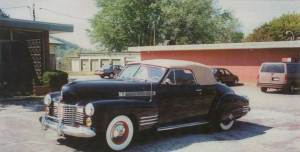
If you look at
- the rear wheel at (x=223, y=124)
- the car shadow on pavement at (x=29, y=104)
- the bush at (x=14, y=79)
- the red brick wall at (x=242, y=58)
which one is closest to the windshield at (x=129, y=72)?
the rear wheel at (x=223, y=124)

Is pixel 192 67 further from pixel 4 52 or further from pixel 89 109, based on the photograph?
pixel 4 52

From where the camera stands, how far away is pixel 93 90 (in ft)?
16.7

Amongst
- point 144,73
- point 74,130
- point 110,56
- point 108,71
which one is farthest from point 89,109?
point 110,56

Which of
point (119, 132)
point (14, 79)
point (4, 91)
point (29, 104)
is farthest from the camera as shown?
point (14, 79)

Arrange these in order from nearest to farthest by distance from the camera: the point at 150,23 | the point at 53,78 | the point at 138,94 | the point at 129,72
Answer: the point at 138,94 → the point at 129,72 → the point at 53,78 → the point at 150,23

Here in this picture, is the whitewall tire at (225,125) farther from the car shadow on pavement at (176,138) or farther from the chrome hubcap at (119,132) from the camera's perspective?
the chrome hubcap at (119,132)

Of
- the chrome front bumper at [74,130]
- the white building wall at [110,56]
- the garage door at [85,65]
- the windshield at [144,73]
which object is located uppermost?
the white building wall at [110,56]

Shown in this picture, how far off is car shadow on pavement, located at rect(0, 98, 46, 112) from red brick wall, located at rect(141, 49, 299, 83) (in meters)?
11.1

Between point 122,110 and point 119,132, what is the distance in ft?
1.45

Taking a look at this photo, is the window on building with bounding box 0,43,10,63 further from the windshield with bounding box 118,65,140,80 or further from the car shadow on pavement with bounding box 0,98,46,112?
the windshield with bounding box 118,65,140,80

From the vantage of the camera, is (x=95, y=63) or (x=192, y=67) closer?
(x=192, y=67)

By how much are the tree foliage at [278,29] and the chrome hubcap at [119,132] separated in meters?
45.7

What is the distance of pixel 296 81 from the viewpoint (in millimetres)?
15008

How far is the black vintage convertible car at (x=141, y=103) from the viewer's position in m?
4.71
